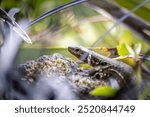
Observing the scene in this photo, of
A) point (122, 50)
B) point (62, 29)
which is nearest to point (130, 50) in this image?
point (122, 50)

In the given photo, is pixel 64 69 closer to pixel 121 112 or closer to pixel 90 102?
pixel 90 102

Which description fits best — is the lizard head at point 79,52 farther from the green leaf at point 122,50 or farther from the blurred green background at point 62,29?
the green leaf at point 122,50

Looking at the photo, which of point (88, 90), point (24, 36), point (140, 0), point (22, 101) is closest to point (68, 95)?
point (88, 90)

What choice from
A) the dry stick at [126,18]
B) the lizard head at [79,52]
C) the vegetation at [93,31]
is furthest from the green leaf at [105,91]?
the dry stick at [126,18]

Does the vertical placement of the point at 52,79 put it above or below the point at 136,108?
above

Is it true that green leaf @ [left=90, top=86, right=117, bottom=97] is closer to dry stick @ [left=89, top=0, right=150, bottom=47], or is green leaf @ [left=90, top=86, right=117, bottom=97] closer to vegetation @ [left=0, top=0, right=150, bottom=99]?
vegetation @ [left=0, top=0, right=150, bottom=99]

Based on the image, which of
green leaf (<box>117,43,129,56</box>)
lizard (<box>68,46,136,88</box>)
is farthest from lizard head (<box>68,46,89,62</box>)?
green leaf (<box>117,43,129,56</box>)
